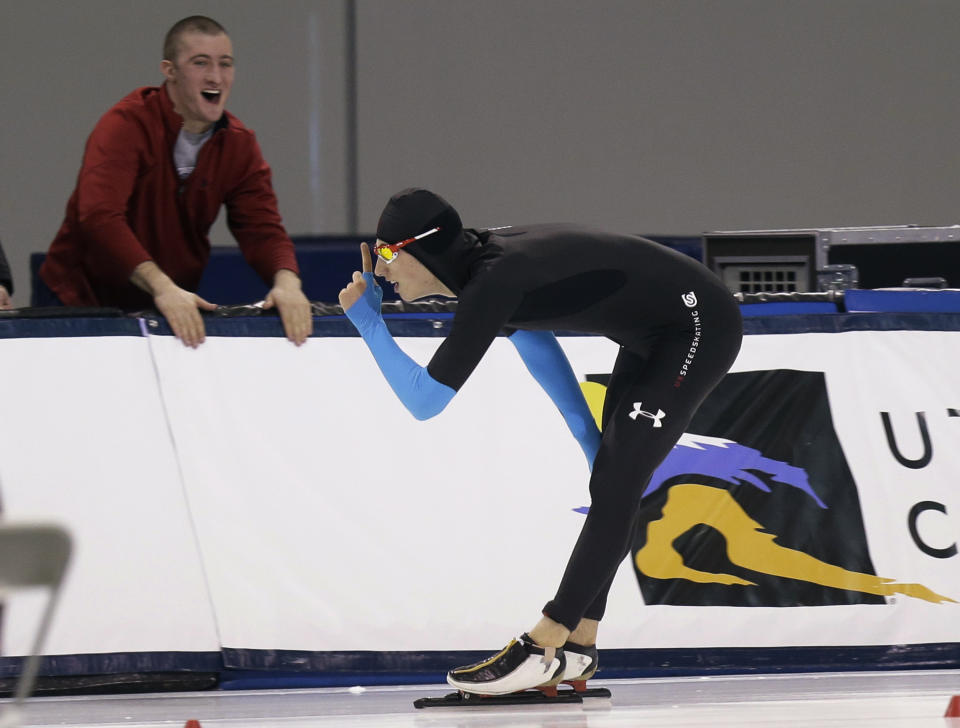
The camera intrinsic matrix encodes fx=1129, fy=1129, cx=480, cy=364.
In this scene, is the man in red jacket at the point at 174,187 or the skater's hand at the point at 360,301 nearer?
the skater's hand at the point at 360,301

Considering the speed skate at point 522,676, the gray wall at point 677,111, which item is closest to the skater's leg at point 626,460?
the speed skate at point 522,676

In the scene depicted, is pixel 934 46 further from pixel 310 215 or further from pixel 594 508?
pixel 594 508

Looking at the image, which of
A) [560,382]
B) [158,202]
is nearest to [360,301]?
[560,382]

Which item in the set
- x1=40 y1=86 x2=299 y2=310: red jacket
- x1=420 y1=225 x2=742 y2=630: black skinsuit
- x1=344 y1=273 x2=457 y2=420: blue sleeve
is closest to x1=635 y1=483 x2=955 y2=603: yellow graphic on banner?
x1=420 y1=225 x2=742 y2=630: black skinsuit

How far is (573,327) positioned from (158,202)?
1.74 meters

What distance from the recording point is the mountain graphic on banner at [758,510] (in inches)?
137

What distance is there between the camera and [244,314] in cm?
341

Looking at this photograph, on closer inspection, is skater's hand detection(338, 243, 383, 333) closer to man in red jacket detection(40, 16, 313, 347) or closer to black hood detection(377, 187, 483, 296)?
black hood detection(377, 187, 483, 296)

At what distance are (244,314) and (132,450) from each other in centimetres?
52

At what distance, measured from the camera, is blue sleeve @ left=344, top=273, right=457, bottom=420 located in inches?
102

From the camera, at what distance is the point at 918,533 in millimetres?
3512

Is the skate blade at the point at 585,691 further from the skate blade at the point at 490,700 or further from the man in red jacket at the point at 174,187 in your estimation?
the man in red jacket at the point at 174,187

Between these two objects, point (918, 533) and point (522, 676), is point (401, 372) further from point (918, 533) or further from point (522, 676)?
point (918, 533)

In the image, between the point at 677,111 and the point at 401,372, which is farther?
the point at 677,111
